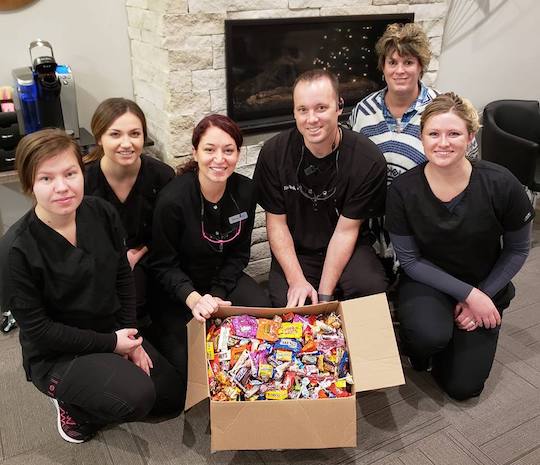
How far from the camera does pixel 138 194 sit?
1935 millimetres

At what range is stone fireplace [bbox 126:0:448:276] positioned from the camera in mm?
2129

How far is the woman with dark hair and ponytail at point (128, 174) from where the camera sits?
5.93ft

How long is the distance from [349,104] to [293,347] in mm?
1630

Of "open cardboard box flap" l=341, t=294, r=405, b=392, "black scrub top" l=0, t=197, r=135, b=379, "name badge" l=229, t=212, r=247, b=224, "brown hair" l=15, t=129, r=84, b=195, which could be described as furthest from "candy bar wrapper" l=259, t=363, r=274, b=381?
"brown hair" l=15, t=129, r=84, b=195

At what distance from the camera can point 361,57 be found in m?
2.78

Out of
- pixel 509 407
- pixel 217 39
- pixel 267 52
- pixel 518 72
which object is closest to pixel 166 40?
pixel 217 39

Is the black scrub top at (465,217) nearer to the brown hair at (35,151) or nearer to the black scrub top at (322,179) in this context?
the black scrub top at (322,179)

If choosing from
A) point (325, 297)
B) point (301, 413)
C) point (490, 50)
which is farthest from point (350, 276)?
point (490, 50)

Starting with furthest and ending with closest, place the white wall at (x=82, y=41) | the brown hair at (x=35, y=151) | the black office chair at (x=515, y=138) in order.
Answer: the black office chair at (x=515, y=138) < the white wall at (x=82, y=41) < the brown hair at (x=35, y=151)

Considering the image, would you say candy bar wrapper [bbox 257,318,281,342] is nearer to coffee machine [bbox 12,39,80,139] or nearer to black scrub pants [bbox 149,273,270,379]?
black scrub pants [bbox 149,273,270,379]

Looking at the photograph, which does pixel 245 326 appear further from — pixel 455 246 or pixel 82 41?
pixel 82 41

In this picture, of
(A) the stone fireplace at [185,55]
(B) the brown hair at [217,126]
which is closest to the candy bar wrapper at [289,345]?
(B) the brown hair at [217,126]

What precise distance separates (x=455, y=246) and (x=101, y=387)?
1252mm

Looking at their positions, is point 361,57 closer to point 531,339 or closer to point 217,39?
point 217,39
